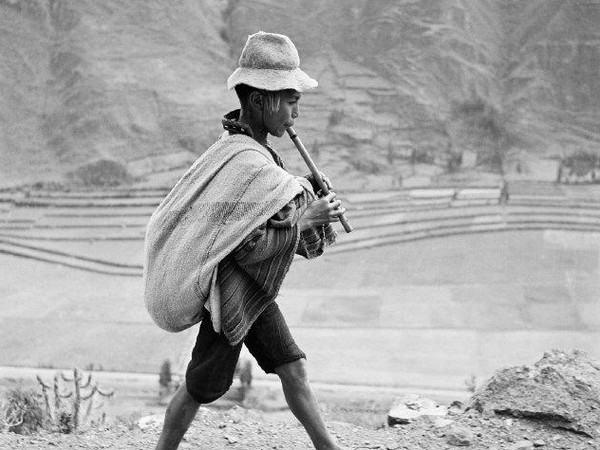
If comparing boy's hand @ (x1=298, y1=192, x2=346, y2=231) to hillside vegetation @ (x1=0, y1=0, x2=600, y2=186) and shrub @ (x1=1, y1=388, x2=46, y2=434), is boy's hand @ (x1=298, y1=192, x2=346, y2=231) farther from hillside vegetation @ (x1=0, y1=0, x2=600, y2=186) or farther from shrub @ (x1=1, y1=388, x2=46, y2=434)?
hillside vegetation @ (x1=0, y1=0, x2=600, y2=186)

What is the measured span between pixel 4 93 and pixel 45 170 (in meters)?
4.87

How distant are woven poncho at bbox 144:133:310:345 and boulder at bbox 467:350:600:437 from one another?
90.7 inches

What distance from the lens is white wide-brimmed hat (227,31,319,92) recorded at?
426 centimetres

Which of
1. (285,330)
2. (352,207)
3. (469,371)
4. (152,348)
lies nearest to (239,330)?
(285,330)

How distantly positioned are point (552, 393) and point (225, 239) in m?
2.82

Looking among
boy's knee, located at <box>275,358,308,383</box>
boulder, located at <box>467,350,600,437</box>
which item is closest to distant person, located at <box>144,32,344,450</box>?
boy's knee, located at <box>275,358,308,383</box>

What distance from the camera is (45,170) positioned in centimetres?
3547

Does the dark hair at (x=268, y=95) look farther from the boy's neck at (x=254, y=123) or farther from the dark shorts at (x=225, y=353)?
the dark shorts at (x=225, y=353)

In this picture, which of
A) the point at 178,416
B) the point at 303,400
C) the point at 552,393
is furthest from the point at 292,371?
the point at 552,393

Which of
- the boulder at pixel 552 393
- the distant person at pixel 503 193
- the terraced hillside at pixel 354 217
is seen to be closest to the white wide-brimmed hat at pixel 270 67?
the boulder at pixel 552 393

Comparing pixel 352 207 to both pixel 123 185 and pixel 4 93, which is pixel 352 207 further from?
pixel 4 93

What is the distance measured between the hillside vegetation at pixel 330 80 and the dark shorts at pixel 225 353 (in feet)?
99.1

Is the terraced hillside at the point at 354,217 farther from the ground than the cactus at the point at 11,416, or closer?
farther from the ground

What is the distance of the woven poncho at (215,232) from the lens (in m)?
4.16
